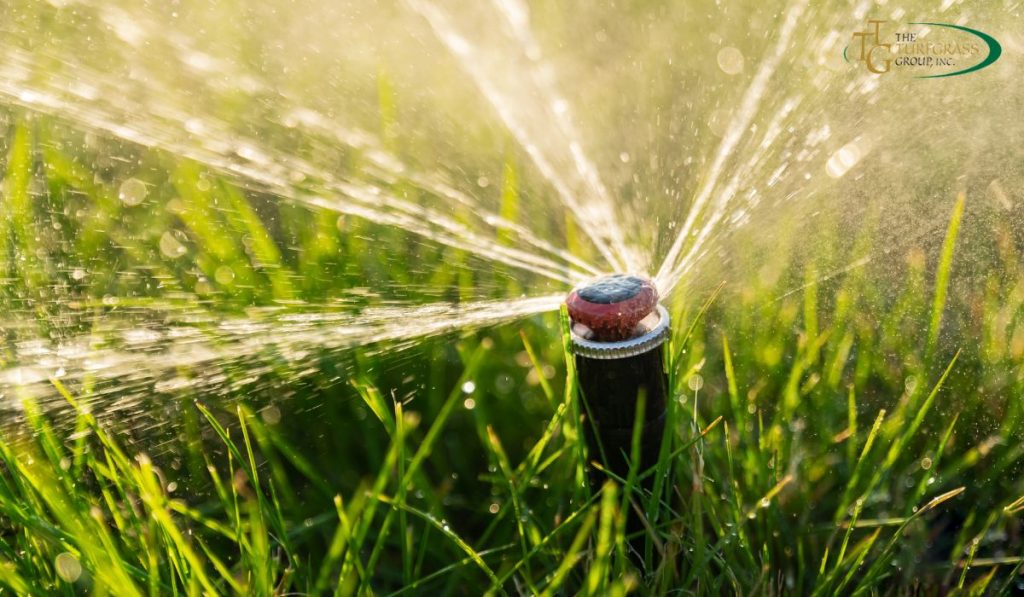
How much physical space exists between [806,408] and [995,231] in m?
1.04

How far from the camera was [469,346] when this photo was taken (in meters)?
1.96

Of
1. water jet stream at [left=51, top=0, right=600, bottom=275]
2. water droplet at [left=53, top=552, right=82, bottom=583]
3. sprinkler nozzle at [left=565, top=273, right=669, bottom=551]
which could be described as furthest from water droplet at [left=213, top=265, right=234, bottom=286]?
sprinkler nozzle at [left=565, top=273, right=669, bottom=551]

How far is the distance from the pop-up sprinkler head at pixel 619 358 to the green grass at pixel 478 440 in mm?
42

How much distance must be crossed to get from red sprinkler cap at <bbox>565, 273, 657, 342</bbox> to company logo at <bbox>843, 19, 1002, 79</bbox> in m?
2.42

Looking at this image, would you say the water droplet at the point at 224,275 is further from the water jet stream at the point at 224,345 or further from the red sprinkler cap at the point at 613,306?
the red sprinkler cap at the point at 613,306

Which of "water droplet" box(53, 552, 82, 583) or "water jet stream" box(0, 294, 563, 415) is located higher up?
"water jet stream" box(0, 294, 563, 415)

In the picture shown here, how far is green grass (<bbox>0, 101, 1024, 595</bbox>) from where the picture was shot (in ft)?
4.34

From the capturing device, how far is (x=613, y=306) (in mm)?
1091

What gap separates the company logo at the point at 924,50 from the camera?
295cm

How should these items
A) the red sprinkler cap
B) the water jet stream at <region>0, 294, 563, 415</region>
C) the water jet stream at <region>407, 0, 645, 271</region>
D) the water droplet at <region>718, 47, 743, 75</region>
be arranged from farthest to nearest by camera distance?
the water droplet at <region>718, 47, 743, 75</region>, the water jet stream at <region>407, 0, 645, 271</region>, the water jet stream at <region>0, 294, 563, 415</region>, the red sprinkler cap

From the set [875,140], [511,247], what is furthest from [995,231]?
[511,247]

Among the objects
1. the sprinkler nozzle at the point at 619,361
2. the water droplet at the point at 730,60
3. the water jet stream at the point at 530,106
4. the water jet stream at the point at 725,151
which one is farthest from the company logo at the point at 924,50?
the sprinkler nozzle at the point at 619,361

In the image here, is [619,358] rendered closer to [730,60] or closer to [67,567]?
[67,567]

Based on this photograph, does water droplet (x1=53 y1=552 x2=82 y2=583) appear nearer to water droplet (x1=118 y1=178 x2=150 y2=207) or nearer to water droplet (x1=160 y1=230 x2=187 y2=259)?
water droplet (x1=160 y1=230 x2=187 y2=259)
